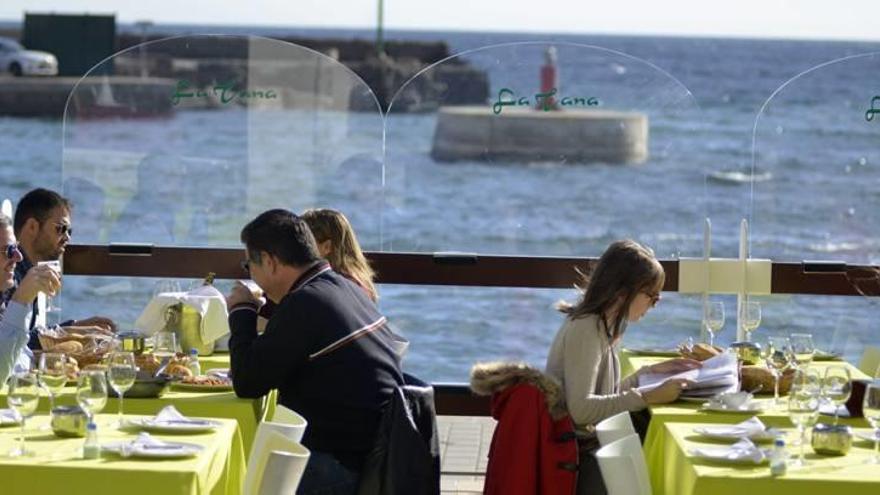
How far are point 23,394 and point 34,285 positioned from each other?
859mm

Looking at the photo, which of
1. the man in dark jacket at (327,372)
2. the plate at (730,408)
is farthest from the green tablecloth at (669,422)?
the man in dark jacket at (327,372)

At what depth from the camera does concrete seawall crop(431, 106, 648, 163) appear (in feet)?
30.8

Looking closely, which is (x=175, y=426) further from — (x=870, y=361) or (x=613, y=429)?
(x=870, y=361)

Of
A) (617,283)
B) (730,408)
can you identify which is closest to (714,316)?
(617,283)

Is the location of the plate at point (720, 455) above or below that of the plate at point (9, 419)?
above

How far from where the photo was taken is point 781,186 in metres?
35.0

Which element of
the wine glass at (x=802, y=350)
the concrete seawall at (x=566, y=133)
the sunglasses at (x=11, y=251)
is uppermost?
the concrete seawall at (x=566, y=133)

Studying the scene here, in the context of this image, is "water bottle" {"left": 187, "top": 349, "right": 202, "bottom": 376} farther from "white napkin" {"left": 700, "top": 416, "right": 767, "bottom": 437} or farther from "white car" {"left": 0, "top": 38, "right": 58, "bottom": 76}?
"white car" {"left": 0, "top": 38, "right": 58, "bottom": 76}

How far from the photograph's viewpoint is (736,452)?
461 centimetres

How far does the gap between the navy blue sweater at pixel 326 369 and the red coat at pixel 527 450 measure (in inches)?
13.3

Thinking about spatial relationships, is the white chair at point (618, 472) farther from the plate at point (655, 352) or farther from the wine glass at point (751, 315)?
the wine glass at point (751, 315)

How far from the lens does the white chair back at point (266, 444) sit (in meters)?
4.46

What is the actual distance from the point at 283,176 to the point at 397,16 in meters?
52.6

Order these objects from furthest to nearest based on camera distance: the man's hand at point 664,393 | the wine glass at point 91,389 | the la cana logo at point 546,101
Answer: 1. the la cana logo at point 546,101
2. the man's hand at point 664,393
3. the wine glass at point 91,389
